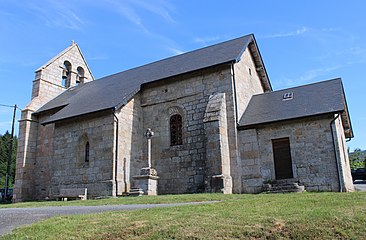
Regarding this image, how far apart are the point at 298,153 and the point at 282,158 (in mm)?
754

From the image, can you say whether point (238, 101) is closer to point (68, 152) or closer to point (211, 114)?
point (211, 114)

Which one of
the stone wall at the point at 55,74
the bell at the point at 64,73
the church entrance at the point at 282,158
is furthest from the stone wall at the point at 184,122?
the bell at the point at 64,73

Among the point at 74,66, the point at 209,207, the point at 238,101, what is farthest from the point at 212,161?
the point at 74,66

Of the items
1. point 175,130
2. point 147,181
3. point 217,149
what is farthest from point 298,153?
point 147,181

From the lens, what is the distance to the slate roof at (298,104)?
15182 mm

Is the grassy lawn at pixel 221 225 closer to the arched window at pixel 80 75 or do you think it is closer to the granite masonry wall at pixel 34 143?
the granite masonry wall at pixel 34 143

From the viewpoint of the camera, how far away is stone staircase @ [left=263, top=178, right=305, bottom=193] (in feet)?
46.6

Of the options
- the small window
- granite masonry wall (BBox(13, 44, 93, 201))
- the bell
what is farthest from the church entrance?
the bell

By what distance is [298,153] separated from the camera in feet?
49.6

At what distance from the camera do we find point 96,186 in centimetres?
1708

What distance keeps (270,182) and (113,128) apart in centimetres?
781

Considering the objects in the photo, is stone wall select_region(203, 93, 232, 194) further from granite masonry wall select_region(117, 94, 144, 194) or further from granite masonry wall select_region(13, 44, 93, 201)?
granite masonry wall select_region(13, 44, 93, 201)

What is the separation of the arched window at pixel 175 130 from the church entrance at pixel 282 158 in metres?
4.76

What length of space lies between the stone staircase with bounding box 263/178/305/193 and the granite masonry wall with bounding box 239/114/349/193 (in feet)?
0.80
